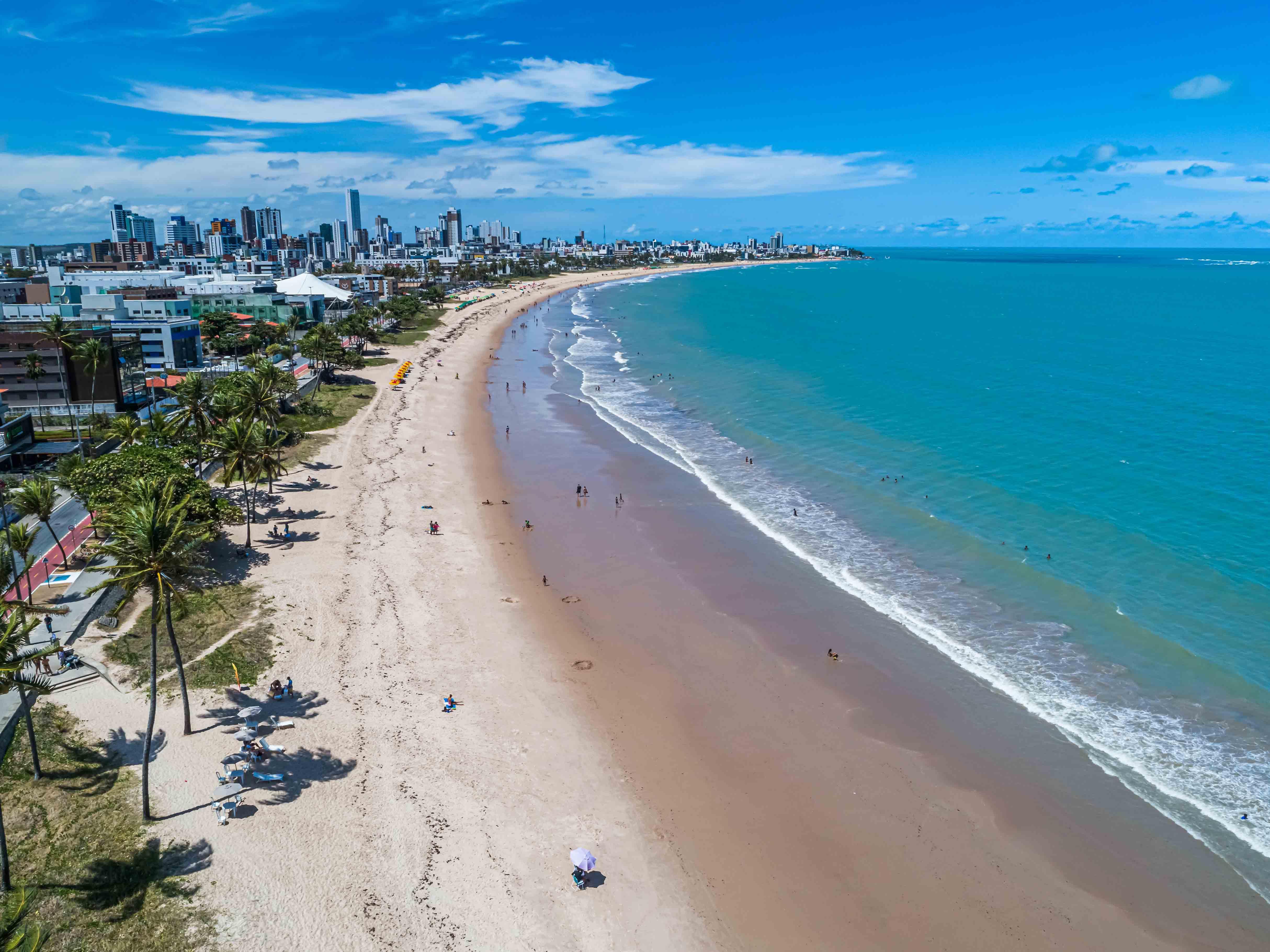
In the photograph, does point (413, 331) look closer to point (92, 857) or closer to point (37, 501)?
point (37, 501)

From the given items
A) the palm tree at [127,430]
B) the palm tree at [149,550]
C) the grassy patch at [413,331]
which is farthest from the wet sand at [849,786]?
the grassy patch at [413,331]

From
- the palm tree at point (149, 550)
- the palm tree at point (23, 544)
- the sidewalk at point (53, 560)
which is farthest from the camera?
→ the sidewalk at point (53, 560)

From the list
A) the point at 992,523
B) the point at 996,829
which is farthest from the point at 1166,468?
the point at 996,829

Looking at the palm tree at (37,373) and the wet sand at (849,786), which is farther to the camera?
the palm tree at (37,373)

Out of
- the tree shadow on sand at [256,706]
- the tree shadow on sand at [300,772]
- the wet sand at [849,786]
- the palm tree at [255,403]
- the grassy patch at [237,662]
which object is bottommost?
the wet sand at [849,786]

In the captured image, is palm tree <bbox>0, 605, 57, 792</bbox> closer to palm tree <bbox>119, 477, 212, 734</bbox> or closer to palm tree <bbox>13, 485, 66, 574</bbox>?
palm tree <bbox>119, 477, 212, 734</bbox>

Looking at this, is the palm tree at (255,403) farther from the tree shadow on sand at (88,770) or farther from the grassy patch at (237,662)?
the tree shadow on sand at (88,770)
